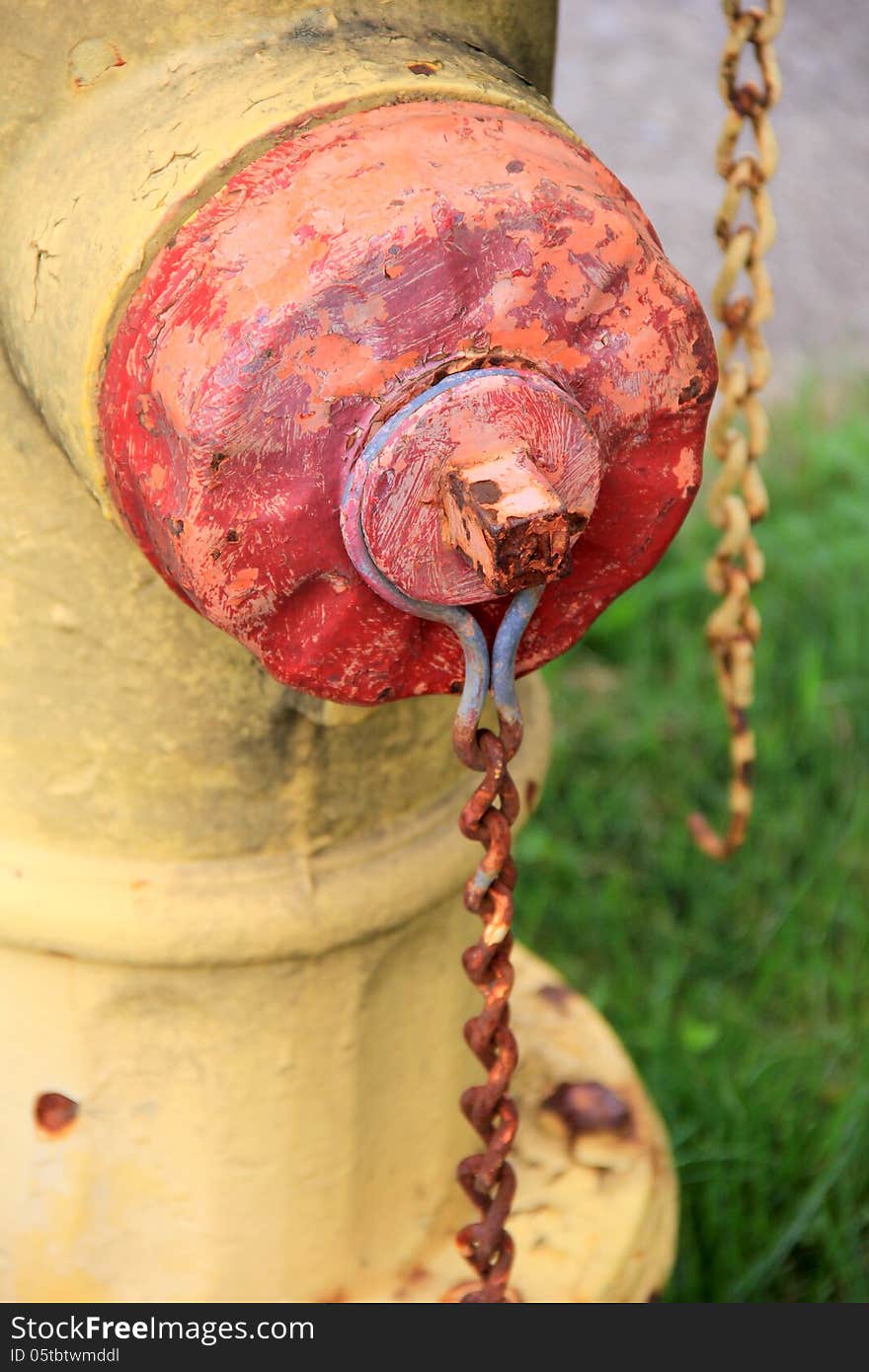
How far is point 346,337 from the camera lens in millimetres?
751

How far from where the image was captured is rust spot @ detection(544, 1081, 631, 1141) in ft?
4.57

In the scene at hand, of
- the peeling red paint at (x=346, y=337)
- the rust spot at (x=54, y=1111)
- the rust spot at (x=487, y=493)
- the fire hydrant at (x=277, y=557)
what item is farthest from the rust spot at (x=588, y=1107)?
the rust spot at (x=487, y=493)

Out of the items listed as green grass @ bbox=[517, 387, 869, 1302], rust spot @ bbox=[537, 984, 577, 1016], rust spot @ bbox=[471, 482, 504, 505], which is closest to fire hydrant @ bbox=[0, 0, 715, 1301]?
rust spot @ bbox=[471, 482, 504, 505]

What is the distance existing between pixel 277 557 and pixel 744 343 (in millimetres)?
515

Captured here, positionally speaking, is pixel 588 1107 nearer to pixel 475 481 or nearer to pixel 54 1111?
pixel 54 1111

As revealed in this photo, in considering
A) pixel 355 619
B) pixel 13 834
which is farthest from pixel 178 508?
pixel 13 834

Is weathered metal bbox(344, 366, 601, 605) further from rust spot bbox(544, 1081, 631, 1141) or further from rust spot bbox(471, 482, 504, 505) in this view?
rust spot bbox(544, 1081, 631, 1141)

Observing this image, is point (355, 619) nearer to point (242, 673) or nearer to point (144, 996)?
point (242, 673)

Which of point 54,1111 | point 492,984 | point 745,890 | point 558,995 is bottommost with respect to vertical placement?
point 745,890

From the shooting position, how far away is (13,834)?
41.7 inches

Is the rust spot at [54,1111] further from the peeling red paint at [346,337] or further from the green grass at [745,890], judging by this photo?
the green grass at [745,890]

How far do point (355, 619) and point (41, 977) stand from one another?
0.42 meters

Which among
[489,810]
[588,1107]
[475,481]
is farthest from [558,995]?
[475,481]

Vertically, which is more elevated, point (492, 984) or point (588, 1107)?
point (492, 984)
